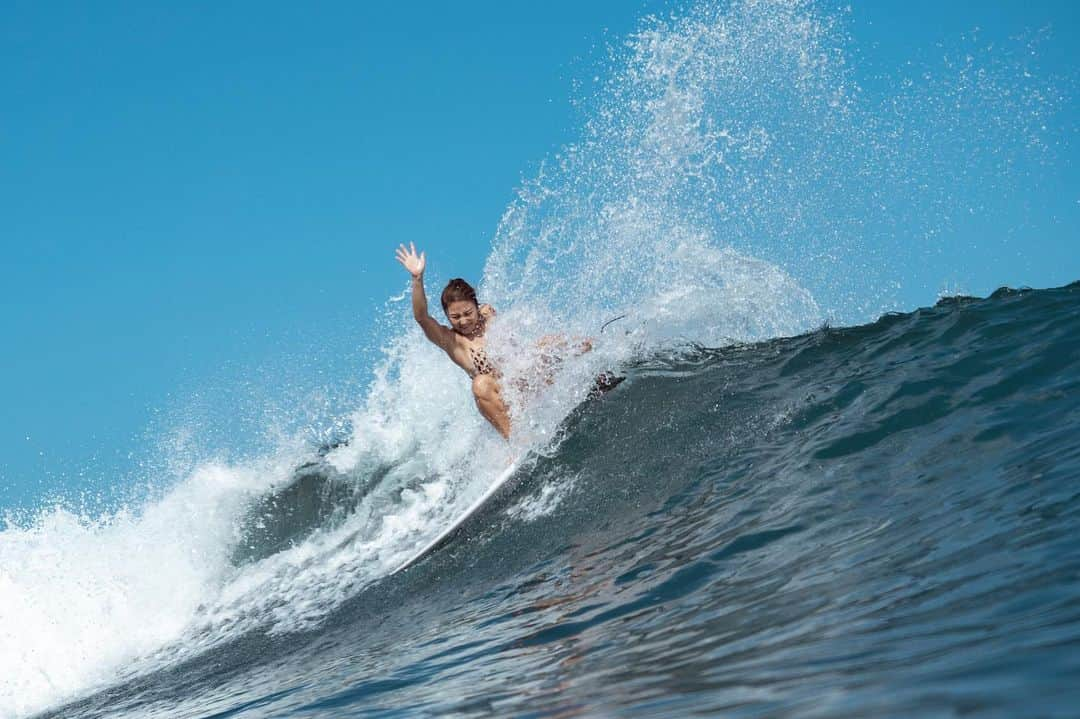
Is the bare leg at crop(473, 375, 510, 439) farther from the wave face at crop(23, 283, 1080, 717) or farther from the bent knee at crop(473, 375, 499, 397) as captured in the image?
the wave face at crop(23, 283, 1080, 717)

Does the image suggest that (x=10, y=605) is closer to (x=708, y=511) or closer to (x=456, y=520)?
(x=456, y=520)

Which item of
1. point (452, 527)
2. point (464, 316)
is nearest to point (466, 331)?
point (464, 316)

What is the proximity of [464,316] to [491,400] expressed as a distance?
81 cm

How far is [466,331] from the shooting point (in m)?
8.59

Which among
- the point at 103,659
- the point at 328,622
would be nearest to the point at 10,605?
the point at 103,659

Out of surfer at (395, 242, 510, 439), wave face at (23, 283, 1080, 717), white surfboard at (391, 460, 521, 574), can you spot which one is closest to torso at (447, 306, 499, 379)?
surfer at (395, 242, 510, 439)

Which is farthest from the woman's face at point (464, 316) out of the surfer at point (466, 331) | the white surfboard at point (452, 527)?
the white surfboard at point (452, 527)

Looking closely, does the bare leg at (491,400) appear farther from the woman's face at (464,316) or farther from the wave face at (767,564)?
the wave face at (767,564)

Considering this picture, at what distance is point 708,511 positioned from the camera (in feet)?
17.9

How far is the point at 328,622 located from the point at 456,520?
1543 millimetres

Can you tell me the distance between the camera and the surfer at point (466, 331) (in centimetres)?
834

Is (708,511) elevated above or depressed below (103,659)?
below

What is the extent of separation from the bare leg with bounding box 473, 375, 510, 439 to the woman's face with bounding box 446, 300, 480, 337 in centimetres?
45

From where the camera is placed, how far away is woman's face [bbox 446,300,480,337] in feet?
27.7
